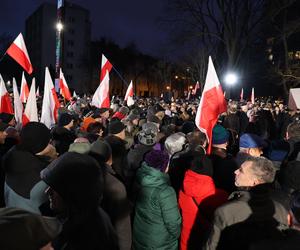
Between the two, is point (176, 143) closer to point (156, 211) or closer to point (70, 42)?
point (156, 211)

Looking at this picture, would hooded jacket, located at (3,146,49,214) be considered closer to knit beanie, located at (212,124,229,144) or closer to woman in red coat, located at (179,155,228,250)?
woman in red coat, located at (179,155,228,250)

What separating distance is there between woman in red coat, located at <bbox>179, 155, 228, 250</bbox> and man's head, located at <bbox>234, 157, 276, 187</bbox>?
1.76ft

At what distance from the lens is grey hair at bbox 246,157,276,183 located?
10.7 ft

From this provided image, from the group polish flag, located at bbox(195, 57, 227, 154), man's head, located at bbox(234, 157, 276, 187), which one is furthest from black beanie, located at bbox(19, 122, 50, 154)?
polish flag, located at bbox(195, 57, 227, 154)

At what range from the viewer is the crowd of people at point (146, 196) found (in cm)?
222

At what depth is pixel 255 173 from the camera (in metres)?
3.29

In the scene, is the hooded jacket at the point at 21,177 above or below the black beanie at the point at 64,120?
below

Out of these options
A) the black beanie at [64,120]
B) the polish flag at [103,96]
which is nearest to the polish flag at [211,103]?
the black beanie at [64,120]

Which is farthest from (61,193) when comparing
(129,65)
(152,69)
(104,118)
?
(152,69)

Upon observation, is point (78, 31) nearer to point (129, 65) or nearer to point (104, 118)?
point (129, 65)

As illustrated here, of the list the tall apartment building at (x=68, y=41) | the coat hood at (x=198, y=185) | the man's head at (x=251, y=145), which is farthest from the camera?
the tall apartment building at (x=68, y=41)

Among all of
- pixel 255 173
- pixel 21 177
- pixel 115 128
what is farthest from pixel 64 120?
pixel 255 173

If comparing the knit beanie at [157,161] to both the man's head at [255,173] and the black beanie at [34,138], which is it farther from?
the black beanie at [34,138]

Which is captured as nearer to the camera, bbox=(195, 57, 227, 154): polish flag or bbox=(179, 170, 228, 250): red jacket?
bbox=(179, 170, 228, 250): red jacket
